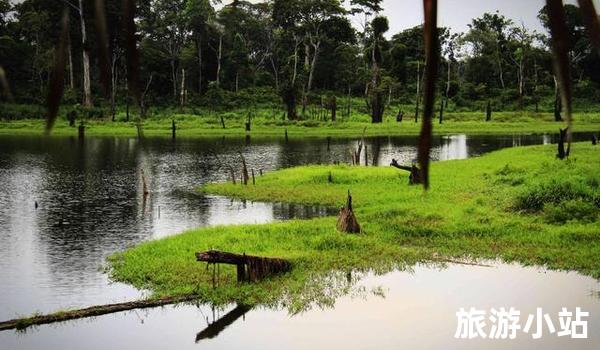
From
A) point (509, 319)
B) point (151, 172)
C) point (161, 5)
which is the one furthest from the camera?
point (151, 172)

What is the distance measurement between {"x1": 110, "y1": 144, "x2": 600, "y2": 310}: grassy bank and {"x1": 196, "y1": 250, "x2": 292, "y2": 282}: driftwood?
20 cm

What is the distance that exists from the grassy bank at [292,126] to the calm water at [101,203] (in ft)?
23.9

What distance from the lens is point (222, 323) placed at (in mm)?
11086

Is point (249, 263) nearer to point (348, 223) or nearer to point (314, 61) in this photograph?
point (348, 223)

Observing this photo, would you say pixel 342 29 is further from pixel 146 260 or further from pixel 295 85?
pixel 146 260

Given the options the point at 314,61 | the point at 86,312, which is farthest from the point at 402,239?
the point at 314,61

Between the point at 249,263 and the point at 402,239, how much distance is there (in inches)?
187

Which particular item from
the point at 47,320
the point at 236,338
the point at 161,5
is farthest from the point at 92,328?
the point at 161,5

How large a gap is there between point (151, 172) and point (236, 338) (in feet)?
64.3

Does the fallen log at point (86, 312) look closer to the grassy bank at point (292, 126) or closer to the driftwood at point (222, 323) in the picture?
the driftwood at point (222, 323)

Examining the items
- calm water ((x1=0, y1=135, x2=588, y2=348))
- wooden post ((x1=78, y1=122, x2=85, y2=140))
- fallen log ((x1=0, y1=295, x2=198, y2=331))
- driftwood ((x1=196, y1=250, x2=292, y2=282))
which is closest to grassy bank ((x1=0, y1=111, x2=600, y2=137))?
wooden post ((x1=78, y1=122, x2=85, y2=140))

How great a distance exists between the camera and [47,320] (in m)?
10.8

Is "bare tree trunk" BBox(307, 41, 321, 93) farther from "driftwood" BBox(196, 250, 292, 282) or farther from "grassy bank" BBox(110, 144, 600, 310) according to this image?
"driftwood" BBox(196, 250, 292, 282)

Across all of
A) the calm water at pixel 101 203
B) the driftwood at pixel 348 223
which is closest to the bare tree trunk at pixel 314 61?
the calm water at pixel 101 203
